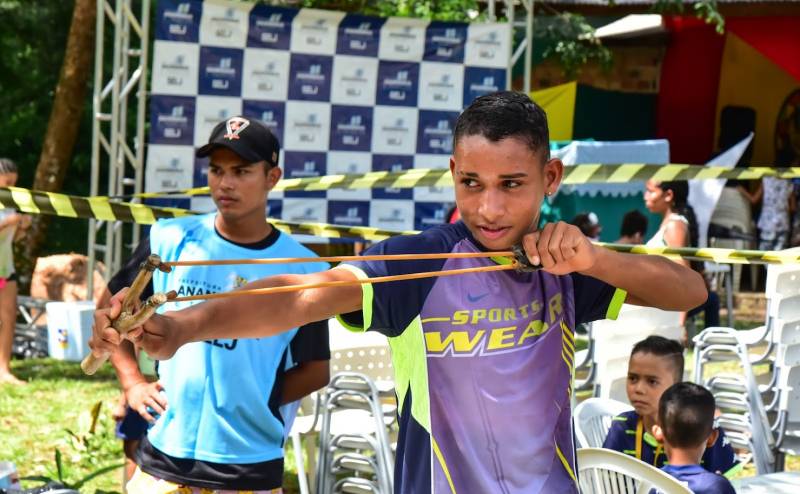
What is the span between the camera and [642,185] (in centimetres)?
1192

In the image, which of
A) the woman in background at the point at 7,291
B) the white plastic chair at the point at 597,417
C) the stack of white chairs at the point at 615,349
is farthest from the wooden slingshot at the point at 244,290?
the woman in background at the point at 7,291

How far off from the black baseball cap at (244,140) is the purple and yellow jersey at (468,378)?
145 cm

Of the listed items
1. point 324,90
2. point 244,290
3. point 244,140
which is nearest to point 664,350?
point 244,140

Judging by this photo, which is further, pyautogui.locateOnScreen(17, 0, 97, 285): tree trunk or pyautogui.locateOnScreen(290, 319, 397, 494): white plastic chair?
pyautogui.locateOnScreen(17, 0, 97, 285): tree trunk

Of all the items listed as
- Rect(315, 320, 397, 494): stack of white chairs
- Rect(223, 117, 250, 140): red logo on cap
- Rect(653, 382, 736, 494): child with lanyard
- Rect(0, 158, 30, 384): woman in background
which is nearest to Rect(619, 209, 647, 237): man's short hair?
Rect(0, 158, 30, 384): woman in background

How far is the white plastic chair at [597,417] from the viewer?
479 cm

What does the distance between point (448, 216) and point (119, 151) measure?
8.14 feet

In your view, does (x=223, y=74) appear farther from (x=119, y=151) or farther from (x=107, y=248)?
(x=107, y=248)

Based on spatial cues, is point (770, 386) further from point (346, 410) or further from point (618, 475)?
point (618, 475)

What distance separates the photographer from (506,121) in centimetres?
223

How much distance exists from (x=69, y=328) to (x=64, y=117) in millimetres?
4210

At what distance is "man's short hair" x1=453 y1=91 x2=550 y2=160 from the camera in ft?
7.30

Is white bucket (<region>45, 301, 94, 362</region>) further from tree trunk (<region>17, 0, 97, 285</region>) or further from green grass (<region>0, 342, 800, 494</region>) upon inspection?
tree trunk (<region>17, 0, 97, 285</region>)

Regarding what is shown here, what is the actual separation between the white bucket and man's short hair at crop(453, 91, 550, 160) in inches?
275
